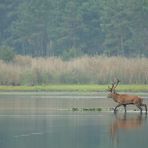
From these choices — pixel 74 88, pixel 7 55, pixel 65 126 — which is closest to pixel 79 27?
pixel 7 55

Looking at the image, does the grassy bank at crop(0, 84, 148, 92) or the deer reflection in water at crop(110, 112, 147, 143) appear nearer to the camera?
the deer reflection in water at crop(110, 112, 147, 143)

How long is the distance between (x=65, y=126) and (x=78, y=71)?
30.7m

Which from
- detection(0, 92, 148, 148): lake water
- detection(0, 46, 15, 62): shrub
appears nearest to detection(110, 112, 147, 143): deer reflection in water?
detection(0, 92, 148, 148): lake water

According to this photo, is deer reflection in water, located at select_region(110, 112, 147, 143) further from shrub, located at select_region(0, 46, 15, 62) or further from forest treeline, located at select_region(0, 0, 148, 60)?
forest treeline, located at select_region(0, 0, 148, 60)

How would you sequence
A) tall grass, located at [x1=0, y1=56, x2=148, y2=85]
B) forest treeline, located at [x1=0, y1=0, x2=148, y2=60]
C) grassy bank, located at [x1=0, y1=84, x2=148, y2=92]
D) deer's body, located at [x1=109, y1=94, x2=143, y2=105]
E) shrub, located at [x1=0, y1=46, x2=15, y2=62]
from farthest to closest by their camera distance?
forest treeline, located at [x1=0, y1=0, x2=148, y2=60]
shrub, located at [x1=0, y1=46, x2=15, y2=62]
tall grass, located at [x1=0, y1=56, x2=148, y2=85]
grassy bank, located at [x1=0, y1=84, x2=148, y2=92]
deer's body, located at [x1=109, y1=94, x2=143, y2=105]

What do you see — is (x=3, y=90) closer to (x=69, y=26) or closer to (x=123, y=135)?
(x=123, y=135)

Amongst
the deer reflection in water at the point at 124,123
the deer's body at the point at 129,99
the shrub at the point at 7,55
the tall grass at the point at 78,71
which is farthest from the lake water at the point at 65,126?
the shrub at the point at 7,55

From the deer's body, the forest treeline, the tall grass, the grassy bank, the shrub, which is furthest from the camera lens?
the forest treeline

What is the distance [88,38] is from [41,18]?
17.5 ft

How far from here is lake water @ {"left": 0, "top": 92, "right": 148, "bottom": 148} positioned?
24453 millimetres

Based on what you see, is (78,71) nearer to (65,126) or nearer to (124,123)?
(124,123)

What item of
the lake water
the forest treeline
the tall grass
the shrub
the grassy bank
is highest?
the forest treeline

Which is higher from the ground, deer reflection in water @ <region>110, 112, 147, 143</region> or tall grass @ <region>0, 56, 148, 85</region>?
tall grass @ <region>0, 56, 148, 85</region>

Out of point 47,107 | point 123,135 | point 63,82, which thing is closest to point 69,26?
point 63,82
